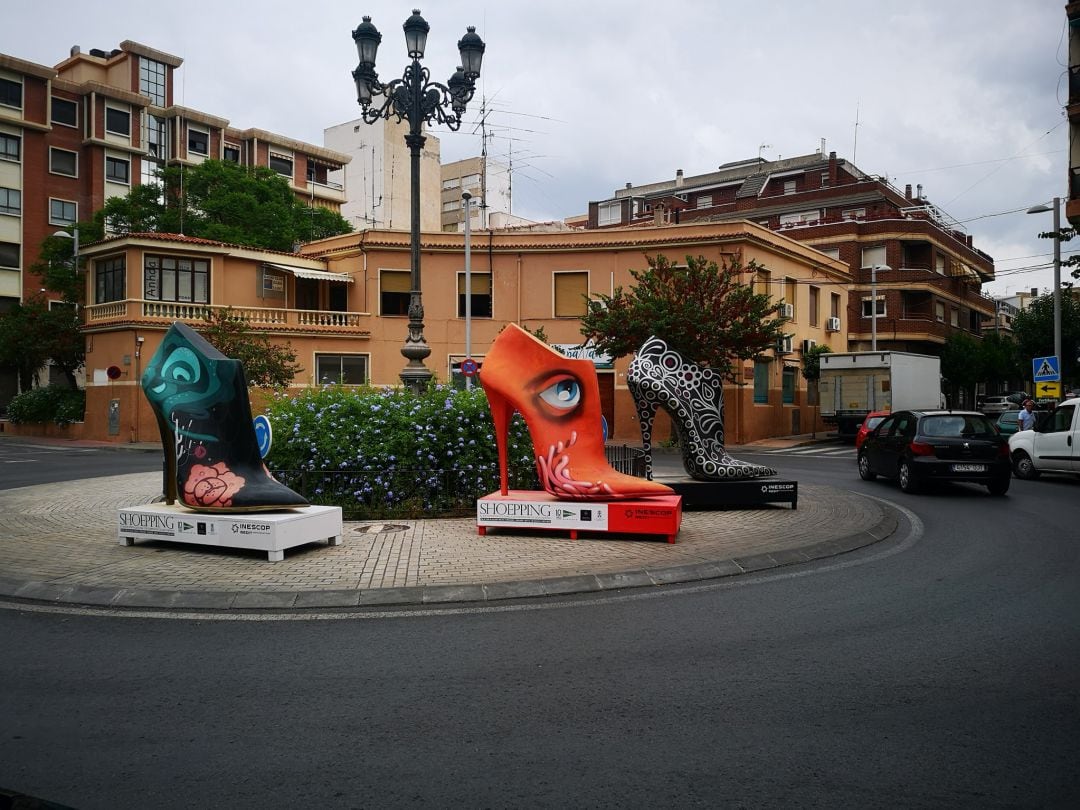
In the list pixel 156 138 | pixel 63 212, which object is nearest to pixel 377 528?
pixel 63 212

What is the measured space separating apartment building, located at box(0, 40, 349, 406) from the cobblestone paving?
135ft

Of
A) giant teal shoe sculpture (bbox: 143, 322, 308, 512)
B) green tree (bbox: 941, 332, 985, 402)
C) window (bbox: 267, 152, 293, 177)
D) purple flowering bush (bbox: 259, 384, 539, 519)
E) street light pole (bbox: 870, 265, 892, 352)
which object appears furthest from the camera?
window (bbox: 267, 152, 293, 177)

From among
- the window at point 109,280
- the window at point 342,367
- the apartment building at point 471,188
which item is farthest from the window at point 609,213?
the window at point 109,280

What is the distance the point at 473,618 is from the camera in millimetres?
5953

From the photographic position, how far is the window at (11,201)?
4641 centimetres

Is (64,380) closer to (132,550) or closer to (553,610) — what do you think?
(132,550)

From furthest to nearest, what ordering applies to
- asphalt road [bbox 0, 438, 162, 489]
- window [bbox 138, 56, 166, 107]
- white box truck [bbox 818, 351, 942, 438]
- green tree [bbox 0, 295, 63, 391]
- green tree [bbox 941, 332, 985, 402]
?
window [bbox 138, 56, 166, 107] < green tree [bbox 941, 332, 985, 402] < green tree [bbox 0, 295, 63, 391] < white box truck [bbox 818, 351, 942, 438] < asphalt road [bbox 0, 438, 162, 489]

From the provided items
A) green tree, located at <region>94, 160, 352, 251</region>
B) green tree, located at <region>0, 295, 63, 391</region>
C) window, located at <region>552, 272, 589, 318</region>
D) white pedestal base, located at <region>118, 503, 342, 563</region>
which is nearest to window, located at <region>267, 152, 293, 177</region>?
green tree, located at <region>94, 160, 352, 251</region>

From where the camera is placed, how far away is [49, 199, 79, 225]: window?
48.7 meters

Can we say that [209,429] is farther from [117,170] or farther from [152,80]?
[152,80]

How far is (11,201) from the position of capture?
154 ft

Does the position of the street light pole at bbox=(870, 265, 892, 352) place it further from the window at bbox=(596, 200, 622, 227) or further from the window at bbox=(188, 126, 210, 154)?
the window at bbox=(188, 126, 210, 154)

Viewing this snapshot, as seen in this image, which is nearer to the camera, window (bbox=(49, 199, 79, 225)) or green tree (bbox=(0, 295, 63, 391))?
green tree (bbox=(0, 295, 63, 391))

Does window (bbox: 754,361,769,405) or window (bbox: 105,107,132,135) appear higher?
window (bbox: 105,107,132,135)
